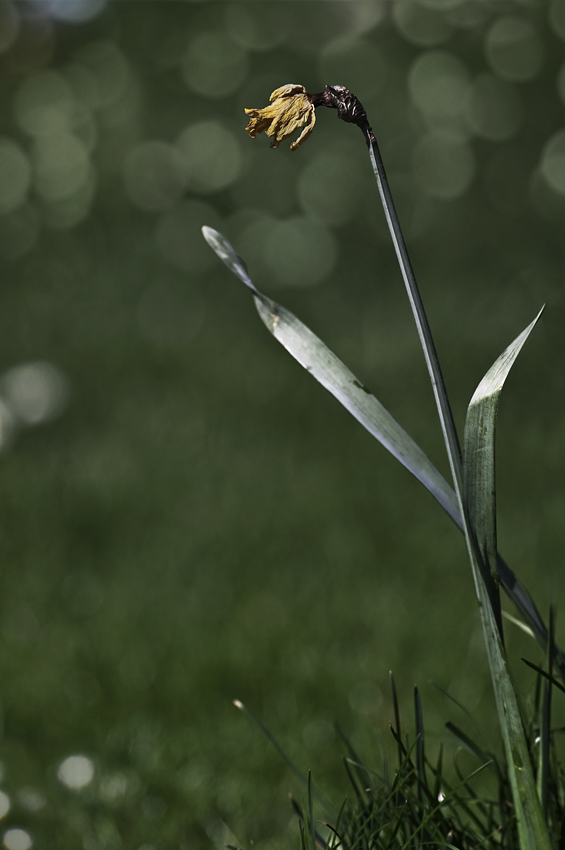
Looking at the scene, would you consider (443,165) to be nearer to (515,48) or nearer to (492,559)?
(515,48)

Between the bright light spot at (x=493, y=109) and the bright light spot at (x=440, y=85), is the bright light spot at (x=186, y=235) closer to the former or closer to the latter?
the bright light spot at (x=440, y=85)

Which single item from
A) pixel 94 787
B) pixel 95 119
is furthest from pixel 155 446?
pixel 95 119

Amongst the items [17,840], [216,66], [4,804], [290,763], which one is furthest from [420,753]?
[216,66]

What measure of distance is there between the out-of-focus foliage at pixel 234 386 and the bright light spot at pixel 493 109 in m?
0.01

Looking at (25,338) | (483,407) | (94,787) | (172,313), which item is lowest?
(172,313)

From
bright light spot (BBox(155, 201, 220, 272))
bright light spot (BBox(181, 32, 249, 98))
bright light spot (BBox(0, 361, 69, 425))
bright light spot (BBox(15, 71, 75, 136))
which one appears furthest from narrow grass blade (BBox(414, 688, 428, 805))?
bright light spot (BBox(15, 71, 75, 136))

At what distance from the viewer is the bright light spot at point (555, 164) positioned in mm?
3930

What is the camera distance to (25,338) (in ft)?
11.3

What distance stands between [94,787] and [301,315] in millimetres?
2447

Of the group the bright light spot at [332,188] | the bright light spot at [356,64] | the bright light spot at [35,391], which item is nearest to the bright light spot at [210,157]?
the bright light spot at [332,188]

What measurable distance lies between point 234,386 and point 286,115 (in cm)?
248

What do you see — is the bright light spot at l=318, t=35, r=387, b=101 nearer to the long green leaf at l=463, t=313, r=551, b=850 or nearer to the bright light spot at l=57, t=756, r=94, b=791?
the bright light spot at l=57, t=756, r=94, b=791

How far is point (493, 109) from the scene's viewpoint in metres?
4.13

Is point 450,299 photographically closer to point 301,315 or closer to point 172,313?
point 301,315
